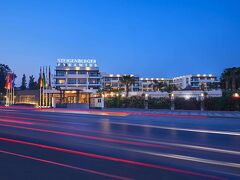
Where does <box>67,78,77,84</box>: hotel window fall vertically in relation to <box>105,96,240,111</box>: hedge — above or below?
above

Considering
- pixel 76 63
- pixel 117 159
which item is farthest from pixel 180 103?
pixel 76 63

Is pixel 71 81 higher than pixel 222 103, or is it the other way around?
pixel 71 81

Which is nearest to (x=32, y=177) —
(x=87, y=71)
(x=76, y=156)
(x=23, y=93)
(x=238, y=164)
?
(x=76, y=156)

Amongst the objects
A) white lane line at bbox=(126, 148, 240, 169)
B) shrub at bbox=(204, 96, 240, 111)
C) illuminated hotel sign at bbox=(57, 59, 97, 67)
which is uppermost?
illuminated hotel sign at bbox=(57, 59, 97, 67)

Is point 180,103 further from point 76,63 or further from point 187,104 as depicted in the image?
point 76,63

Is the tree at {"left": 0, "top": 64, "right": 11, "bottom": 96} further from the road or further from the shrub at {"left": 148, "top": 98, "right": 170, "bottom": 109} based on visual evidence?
the road

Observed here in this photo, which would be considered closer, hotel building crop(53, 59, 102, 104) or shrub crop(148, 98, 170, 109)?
shrub crop(148, 98, 170, 109)

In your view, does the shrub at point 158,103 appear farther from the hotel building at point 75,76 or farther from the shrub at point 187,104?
the hotel building at point 75,76

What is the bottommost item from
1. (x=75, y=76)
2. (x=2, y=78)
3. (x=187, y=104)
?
(x=187, y=104)

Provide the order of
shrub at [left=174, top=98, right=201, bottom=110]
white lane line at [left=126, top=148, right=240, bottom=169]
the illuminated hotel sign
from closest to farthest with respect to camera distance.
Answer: white lane line at [left=126, top=148, right=240, bottom=169], shrub at [left=174, top=98, right=201, bottom=110], the illuminated hotel sign

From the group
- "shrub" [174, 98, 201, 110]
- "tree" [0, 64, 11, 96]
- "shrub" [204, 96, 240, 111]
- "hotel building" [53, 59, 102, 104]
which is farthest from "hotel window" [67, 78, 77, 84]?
"shrub" [204, 96, 240, 111]

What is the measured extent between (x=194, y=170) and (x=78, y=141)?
19.8 feet

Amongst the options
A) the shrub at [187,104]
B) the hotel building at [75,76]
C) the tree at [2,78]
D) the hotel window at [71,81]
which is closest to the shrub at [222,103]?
the shrub at [187,104]

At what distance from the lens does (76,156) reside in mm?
9148
